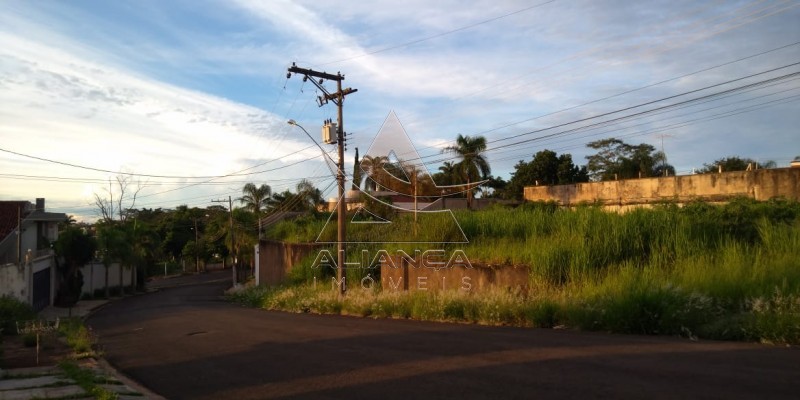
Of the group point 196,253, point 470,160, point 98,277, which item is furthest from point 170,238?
point 470,160

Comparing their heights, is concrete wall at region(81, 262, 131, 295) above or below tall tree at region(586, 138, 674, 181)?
below

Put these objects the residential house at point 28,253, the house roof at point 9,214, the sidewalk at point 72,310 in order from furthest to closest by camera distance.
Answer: the house roof at point 9,214, the sidewalk at point 72,310, the residential house at point 28,253

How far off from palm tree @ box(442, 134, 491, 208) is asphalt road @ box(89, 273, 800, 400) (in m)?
29.9

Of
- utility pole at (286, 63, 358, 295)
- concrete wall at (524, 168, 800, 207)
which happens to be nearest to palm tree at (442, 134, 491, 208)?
concrete wall at (524, 168, 800, 207)

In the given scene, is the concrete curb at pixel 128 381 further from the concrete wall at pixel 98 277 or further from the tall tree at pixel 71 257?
the concrete wall at pixel 98 277

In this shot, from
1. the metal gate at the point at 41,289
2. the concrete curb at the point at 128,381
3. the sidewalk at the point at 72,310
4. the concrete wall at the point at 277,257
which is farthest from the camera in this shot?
the concrete wall at the point at 277,257

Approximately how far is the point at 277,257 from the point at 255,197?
28628 mm

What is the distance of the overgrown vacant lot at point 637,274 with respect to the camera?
1097 centimetres

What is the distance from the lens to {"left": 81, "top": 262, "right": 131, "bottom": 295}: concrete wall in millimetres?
46688

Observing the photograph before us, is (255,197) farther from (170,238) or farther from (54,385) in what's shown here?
(54,385)

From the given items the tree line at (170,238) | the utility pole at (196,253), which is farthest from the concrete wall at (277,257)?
the utility pole at (196,253)

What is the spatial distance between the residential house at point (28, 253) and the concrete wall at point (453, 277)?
53.7ft

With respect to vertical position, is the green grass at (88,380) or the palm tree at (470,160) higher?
the palm tree at (470,160)

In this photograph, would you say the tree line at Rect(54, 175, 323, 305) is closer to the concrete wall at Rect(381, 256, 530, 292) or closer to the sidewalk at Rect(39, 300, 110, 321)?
the sidewalk at Rect(39, 300, 110, 321)
